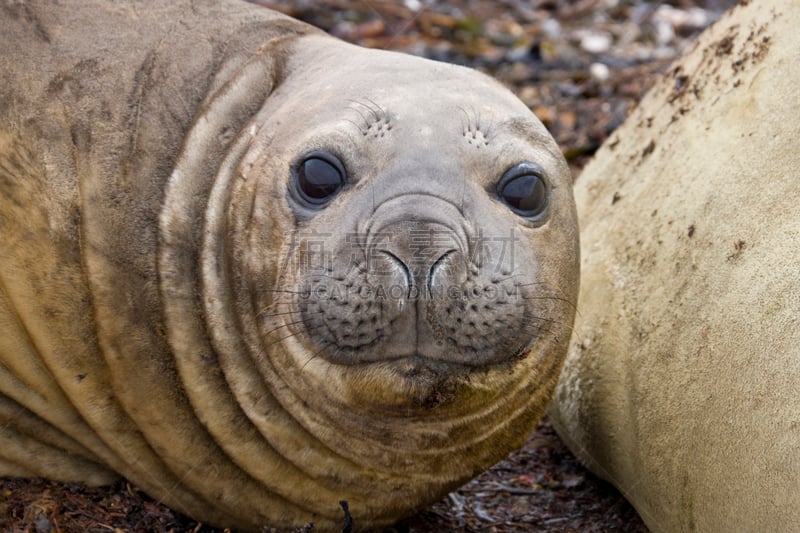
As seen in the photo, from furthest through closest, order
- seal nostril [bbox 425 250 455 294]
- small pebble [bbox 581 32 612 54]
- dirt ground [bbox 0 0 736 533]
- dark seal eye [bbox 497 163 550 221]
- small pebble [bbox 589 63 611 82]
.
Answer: small pebble [bbox 581 32 612 54]
small pebble [bbox 589 63 611 82]
dirt ground [bbox 0 0 736 533]
dark seal eye [bbox 497 163 550 221]
seal nostril [bbox 425 250 455 294]

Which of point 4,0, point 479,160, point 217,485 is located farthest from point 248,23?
point 217,485

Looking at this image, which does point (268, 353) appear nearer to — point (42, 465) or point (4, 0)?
point (42, 465)

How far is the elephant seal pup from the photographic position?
347 centimetres

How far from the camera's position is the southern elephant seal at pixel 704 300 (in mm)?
3447

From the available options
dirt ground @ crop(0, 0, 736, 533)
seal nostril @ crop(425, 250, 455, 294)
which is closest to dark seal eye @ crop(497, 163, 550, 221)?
seal nostril @ crop(425, 250, 455, 294)

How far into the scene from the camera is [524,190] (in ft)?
12.0

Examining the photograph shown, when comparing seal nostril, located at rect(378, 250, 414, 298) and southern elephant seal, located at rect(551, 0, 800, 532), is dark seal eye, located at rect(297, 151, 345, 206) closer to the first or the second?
seal nostril, located at rect(378, 250, 414, 298)

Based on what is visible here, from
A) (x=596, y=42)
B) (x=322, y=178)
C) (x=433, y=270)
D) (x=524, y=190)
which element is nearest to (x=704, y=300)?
(x=524, y=190)

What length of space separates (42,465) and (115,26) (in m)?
1.49

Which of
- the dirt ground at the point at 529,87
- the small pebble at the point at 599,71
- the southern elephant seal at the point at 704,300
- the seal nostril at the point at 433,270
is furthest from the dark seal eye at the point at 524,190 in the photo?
the small pebble at the point at 599,71

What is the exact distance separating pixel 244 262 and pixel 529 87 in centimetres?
457

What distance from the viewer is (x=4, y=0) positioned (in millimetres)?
3926

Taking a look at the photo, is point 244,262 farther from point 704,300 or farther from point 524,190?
point 704,300

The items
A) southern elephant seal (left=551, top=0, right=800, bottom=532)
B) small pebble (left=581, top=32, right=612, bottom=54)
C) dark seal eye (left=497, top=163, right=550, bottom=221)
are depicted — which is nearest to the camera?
southern elephant seal (left=551, top=0, right=800, bottom=532)
